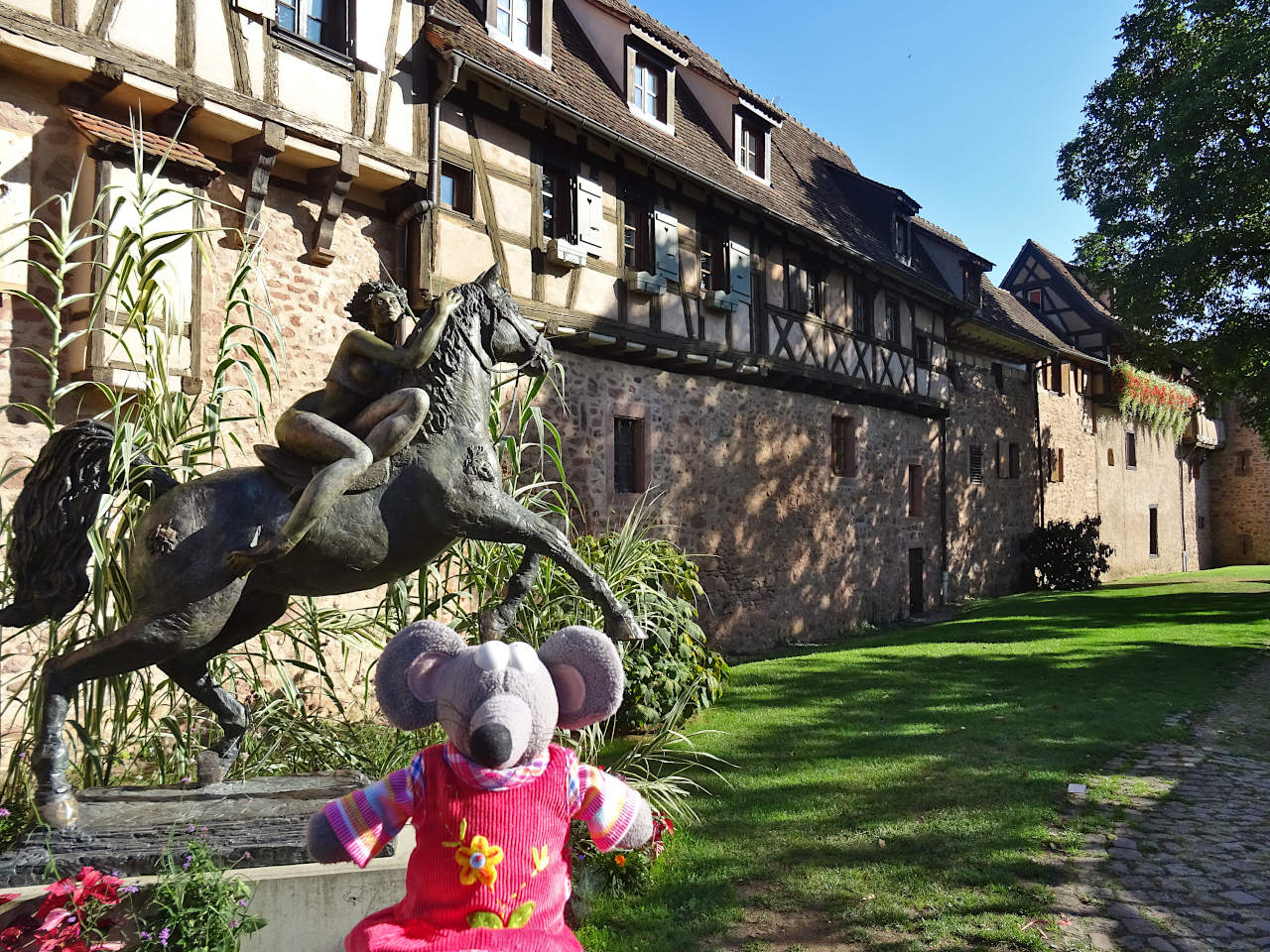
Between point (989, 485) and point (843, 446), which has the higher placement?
point (843, 446)

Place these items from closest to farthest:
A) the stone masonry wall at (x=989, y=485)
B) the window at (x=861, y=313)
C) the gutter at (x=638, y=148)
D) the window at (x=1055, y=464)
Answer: the gutter at (x=638, y=148), the window at (x=861, y=313), the stone masonry wall at (x=989, y=485), the window at (x=1055, y=464)

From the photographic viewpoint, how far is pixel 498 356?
335cm

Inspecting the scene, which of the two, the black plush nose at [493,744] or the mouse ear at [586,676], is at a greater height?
the mouse ear at [586,676]

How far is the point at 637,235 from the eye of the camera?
1084 cm

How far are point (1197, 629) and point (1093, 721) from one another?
25.3 feet

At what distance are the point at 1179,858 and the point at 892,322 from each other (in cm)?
1290

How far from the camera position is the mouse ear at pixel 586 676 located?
212 centimetres

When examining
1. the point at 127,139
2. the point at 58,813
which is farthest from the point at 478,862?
the point at 127,139

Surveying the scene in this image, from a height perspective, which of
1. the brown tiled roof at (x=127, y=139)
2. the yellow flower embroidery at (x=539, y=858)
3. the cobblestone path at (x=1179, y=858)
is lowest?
the cobblestone path at (x=1179, y=858)

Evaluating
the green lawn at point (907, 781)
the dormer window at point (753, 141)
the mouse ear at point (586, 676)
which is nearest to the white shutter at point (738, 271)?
the dormer window at point (753, 141)

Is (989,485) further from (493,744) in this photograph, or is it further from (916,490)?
(493,744)

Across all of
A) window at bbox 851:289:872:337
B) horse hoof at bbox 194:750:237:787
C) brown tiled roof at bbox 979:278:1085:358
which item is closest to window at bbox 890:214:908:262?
window at bbox 851:289:872:337

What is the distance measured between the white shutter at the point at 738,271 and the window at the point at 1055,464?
15.2 metres

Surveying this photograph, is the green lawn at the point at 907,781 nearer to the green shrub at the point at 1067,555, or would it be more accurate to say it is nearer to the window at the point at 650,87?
the window at the point at 650,87
